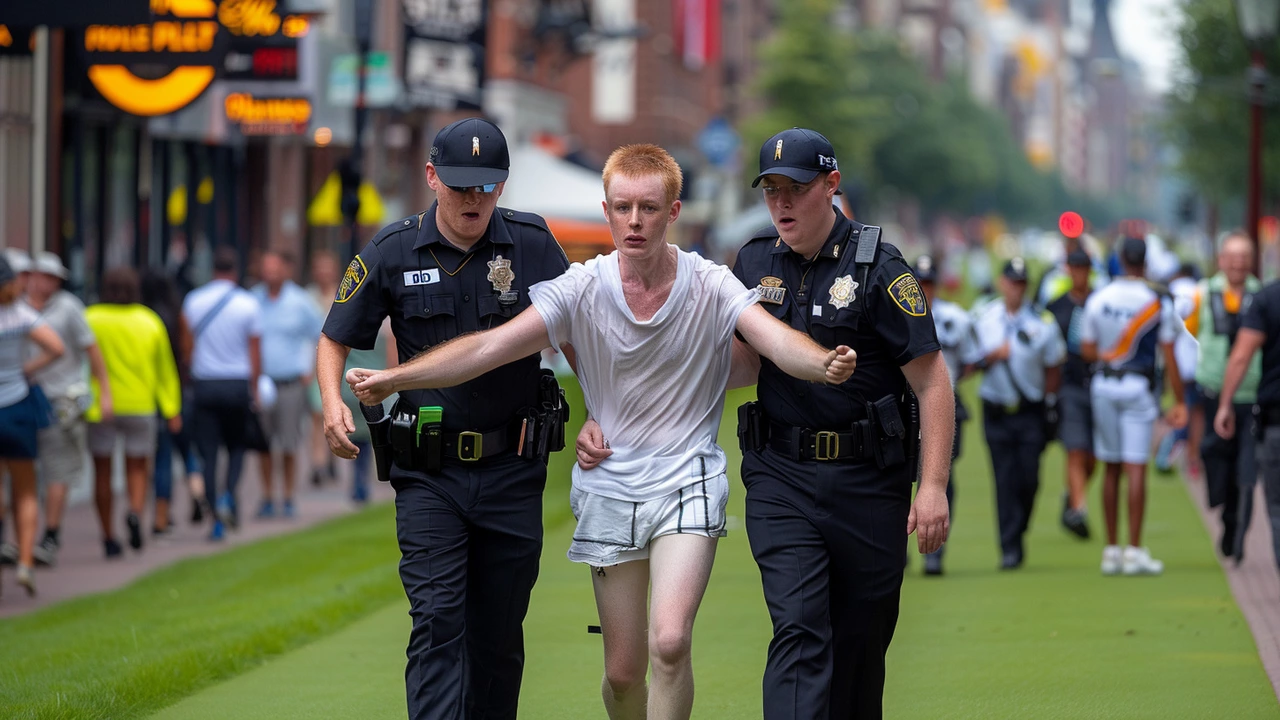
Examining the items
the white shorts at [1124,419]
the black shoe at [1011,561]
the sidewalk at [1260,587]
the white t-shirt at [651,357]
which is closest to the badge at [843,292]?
the white t-shirt at [651,357]

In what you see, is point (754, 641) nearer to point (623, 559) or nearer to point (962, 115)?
point (623, 559)

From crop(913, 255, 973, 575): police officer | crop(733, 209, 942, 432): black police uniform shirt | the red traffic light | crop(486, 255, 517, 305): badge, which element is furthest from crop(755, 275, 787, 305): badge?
the red traffic light

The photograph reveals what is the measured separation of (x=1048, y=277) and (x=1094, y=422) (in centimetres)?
648

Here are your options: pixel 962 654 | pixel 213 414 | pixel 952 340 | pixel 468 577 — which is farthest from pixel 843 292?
pixel 213 414

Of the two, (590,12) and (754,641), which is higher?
(590,12)

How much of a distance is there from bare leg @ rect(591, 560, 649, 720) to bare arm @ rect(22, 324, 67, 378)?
6.44 metres

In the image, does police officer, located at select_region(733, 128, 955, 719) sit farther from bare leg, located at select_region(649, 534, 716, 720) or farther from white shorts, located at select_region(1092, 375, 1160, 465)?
white shorts, located at select_region(1092, 375, 1160, 465)

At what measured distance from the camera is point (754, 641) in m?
9.43

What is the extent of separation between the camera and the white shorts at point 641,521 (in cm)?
566

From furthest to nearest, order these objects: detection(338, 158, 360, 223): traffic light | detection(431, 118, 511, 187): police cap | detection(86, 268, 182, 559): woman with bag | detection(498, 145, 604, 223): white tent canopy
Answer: detection(498, 145, 604, 223): white tent canopy → detection(338, 158, 360, 223): traffic light → detection(86, 268, 182, 559): woman with bag → detection(431, 118, 511, 187): police cap

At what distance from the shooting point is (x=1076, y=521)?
44.3 feet

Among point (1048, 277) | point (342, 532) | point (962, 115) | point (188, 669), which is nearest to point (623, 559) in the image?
point (188, 669)

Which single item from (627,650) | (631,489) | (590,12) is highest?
(590,12)

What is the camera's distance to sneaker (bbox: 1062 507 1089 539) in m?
13.5
